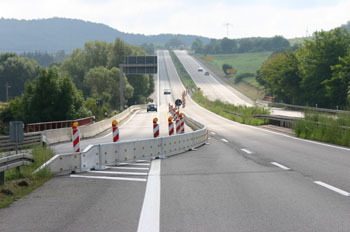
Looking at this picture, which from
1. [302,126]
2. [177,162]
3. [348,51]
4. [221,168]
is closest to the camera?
[221,168]

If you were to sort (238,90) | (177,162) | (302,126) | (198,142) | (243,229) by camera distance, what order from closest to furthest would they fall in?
(243,229)
(177,162)
(198,142)
(302,126)
(238,90)

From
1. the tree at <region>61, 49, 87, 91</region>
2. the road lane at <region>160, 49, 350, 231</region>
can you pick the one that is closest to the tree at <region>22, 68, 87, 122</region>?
the road lane at <region>160, 49, 350, 231</region>

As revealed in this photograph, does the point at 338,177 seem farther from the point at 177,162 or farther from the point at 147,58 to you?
the point at 147,58

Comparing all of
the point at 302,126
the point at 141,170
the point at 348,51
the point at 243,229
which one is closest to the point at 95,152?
the point at 141,170

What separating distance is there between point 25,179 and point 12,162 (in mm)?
492

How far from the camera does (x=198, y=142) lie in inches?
842

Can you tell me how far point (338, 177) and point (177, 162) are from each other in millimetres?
5664

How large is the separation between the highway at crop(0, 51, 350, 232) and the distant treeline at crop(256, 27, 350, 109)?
50.1m

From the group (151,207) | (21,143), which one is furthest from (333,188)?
(21,143)

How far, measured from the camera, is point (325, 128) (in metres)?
22.1

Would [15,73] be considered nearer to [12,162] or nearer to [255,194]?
[12,162]

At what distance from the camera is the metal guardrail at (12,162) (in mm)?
9766

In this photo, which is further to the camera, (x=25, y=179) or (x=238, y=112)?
(x=238, y=112)

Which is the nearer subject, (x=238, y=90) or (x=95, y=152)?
(x=95, y=152)
